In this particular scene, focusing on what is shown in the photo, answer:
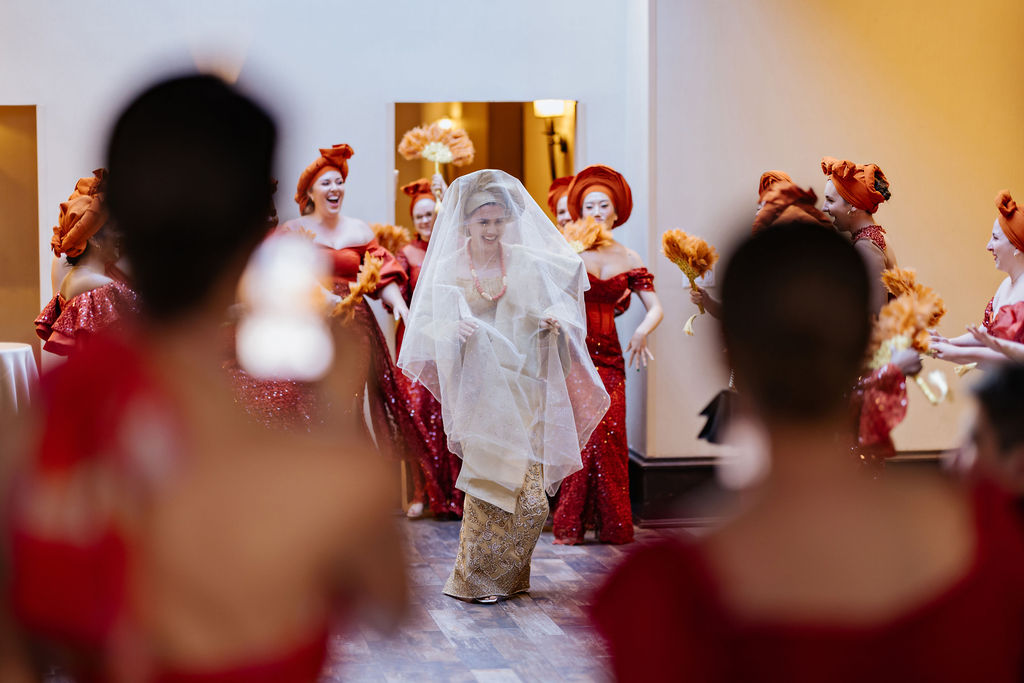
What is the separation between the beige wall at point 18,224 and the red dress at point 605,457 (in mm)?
3286

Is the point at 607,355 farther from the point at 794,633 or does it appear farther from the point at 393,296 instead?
the point at 794,633

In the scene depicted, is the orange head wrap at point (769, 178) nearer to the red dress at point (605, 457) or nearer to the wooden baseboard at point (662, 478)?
the red dress at point (605, 457)

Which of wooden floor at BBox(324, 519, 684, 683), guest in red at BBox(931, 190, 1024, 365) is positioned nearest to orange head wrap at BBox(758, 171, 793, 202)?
guest in red at BBox(931, 190, 1024, 365)

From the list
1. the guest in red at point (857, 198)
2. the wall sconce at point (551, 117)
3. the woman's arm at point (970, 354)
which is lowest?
the woman's arm at point (970, 354)

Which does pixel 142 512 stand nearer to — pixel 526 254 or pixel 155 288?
pixel 155 288

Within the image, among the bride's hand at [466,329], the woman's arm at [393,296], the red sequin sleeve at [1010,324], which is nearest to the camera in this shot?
the red sequin sleeve at [1010,324]

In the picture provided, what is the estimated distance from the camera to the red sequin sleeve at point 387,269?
20.0ft

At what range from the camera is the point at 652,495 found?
6.40 meters

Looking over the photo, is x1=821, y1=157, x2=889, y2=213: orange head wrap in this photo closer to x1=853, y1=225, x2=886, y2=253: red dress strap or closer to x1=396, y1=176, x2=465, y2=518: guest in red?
x1=853, y1=225, x2=886, y2=253: red dress strap

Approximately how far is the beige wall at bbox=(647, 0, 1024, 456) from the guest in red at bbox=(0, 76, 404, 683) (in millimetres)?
5355

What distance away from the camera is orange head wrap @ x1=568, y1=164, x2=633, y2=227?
618 cm

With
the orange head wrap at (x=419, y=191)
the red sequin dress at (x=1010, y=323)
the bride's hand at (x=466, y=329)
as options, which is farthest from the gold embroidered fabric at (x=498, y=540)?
the orange head wrap at (x=419, y=191)

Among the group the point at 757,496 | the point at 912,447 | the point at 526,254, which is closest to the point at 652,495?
the point at 912,447

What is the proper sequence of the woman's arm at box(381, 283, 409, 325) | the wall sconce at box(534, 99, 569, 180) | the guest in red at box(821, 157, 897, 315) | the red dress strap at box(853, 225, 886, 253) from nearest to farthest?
the red dress strap at box(853, 225, 886, 253) → the guest in red at box(821, 157, 897, 315) → the woman's arm at box(381, 283, 409, 325) → the wall sconce at box(534, 99, 569, 180)
